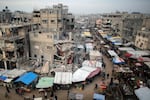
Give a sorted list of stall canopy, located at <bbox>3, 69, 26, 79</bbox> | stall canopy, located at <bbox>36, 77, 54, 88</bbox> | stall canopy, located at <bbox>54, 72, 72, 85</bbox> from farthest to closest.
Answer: stall canopy, located at <bbox>3, 69, 26, 79</bbox>, stall canopy, located at <bbox>54, 72, 72, 85</bbox>, stall canopy, located at <bbox>36, 77, 54, 88</bbox>

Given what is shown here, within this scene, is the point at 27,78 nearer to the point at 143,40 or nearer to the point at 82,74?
the point at 82,74

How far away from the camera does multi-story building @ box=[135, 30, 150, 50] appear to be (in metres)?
27.3

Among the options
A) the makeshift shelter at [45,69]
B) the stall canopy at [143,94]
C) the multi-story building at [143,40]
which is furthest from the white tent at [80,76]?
the multi-story building at [143,40]

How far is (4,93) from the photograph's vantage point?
1697cm

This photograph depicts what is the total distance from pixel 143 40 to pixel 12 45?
2406cm

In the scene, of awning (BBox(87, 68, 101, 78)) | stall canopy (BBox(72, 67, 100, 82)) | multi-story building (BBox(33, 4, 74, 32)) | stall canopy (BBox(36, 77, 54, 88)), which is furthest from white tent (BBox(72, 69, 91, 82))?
multi-story building (BBox(33, 4, 74, 32))

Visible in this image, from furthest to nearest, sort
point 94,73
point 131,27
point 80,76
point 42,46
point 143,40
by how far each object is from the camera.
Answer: point 131,27 < point 143,40 < point 42,46 < point 94,73 < point 80,76

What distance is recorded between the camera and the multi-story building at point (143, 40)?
89.5 ft

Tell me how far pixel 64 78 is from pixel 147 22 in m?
24.6

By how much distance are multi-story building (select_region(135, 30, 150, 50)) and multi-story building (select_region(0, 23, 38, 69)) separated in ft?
73.5

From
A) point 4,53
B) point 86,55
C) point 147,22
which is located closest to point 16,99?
point 4,53

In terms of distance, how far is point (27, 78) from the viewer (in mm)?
18203

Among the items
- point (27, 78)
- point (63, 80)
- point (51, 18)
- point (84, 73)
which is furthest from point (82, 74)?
point (51, 18)

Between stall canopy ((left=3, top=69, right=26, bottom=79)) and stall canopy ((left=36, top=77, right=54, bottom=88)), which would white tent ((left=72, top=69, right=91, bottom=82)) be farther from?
stall canopy ((left=3, top=69, right=26, bottom=79))
